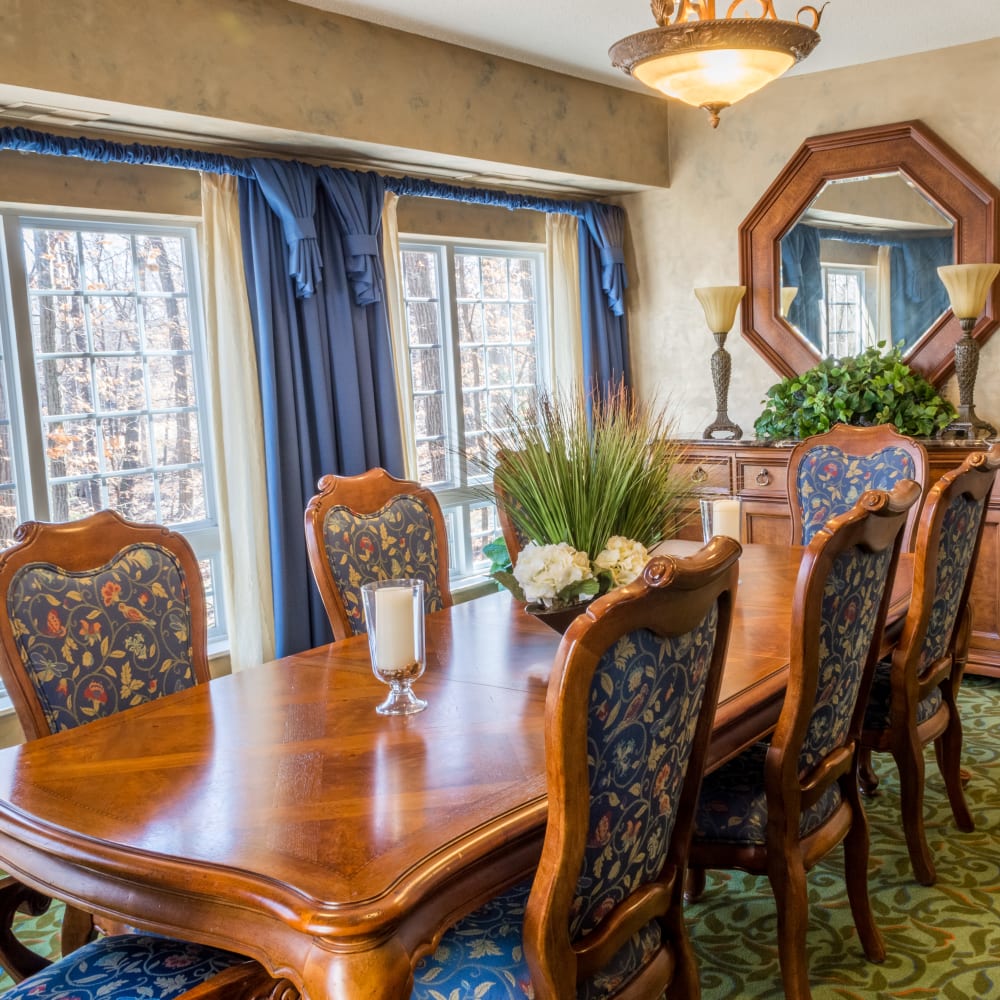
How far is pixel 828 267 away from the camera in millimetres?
4922

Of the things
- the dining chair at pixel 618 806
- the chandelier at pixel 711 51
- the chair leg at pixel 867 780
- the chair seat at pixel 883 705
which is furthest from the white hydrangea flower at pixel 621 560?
the chair leg at pixel 867 780

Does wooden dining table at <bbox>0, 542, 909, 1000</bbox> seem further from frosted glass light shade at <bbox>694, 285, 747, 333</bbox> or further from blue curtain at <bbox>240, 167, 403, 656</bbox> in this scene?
frosted glass light shade at <bbox>694, 285, 747, 333</bbox>

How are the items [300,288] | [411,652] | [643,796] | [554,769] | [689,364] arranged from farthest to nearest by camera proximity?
[689,364], [300,288], [411,652], [643,796], [554,769]

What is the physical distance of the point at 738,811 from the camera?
2.06m

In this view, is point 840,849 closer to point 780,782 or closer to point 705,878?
point 705,878

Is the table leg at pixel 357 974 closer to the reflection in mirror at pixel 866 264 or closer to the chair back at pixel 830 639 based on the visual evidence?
the chair back at pixel 830 639

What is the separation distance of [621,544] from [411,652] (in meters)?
0.49

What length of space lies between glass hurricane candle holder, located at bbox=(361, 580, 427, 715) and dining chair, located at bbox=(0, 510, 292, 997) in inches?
25.8

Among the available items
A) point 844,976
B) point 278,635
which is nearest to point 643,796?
point 844,976

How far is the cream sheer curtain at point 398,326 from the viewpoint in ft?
14.5

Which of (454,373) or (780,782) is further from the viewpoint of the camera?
(454,373)

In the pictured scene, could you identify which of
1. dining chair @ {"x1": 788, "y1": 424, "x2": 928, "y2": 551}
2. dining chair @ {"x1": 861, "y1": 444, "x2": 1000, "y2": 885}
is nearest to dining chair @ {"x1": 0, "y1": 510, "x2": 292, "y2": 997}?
dining chair @ {"x1": 861, "y1": 444, "x2": 1000, "y2": 885}

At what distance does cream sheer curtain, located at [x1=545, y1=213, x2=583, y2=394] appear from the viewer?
5.28 m

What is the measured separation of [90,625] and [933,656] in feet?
6.58
